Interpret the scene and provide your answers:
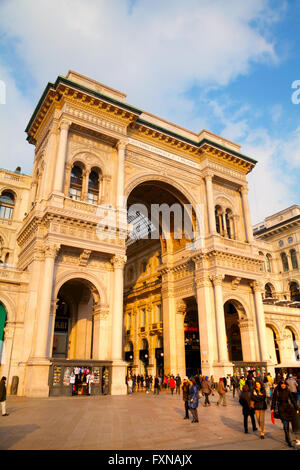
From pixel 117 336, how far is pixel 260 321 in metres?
14.5

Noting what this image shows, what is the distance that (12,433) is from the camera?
31.7 ft

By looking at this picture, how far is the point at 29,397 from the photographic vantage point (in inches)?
779

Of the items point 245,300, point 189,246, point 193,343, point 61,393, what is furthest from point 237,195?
point 61,393

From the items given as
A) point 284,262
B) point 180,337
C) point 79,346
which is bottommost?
point 79,346

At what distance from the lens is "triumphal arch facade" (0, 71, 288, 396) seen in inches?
933

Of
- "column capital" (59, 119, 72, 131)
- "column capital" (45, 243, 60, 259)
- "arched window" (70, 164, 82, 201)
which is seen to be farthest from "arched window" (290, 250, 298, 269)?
"column capital" (45, 243, 60, 259)

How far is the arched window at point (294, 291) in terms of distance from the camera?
51.0 m

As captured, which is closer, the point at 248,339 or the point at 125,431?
the point at 125,431

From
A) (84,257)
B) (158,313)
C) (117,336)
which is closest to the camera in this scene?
(117,336)

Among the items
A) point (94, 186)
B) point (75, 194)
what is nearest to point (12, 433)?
point (75, 194)

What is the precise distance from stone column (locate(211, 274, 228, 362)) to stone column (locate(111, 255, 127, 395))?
8.71 meters

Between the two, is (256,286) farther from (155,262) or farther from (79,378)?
(79,378)

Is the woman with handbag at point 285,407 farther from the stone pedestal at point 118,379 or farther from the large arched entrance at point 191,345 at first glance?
the large arched entrance at point 191,345

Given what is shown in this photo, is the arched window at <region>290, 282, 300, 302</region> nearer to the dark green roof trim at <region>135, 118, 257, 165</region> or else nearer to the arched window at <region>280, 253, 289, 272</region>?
the arched window at <region>280, 253, 289, 272</region>
